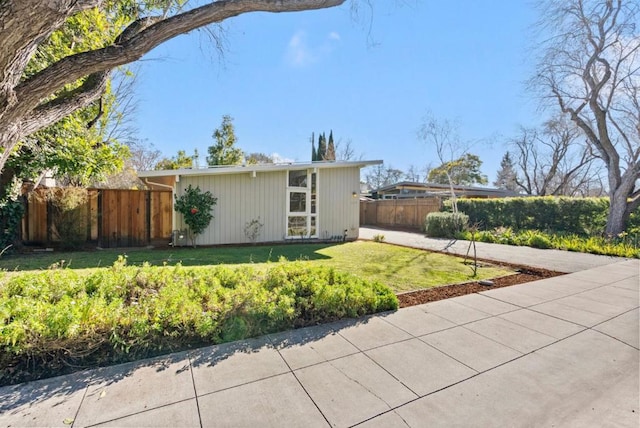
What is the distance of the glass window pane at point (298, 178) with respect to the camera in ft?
36.2

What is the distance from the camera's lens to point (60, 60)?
2.99m

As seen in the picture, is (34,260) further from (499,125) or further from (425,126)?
(499,125)

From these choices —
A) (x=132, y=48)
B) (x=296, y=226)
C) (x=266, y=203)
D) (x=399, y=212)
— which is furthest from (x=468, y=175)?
(x=132, y=48)

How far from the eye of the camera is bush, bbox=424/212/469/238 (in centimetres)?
1336

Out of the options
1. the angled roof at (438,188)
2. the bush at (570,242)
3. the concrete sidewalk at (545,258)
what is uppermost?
the angled roof at (438,188)

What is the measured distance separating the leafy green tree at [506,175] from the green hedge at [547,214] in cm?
2412

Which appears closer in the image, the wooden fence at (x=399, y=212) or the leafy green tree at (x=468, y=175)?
the wooden fence at (x=399, y=212)

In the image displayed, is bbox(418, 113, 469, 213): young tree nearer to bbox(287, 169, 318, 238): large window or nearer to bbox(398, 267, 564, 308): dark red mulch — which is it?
bbox(287, 169, 318, 238): large window

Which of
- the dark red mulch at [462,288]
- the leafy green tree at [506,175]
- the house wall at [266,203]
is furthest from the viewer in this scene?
the leafy green tree at [506,175]

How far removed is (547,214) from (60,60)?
1652 centimetres

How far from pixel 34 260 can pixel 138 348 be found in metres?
6.37

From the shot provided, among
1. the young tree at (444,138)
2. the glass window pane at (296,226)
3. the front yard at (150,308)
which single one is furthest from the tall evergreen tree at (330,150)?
the front yard at (150,308)

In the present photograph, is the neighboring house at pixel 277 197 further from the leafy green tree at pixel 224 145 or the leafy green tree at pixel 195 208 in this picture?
the leafy green tree at pixel 224 145

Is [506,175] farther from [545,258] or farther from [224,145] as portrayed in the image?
[224,145]
